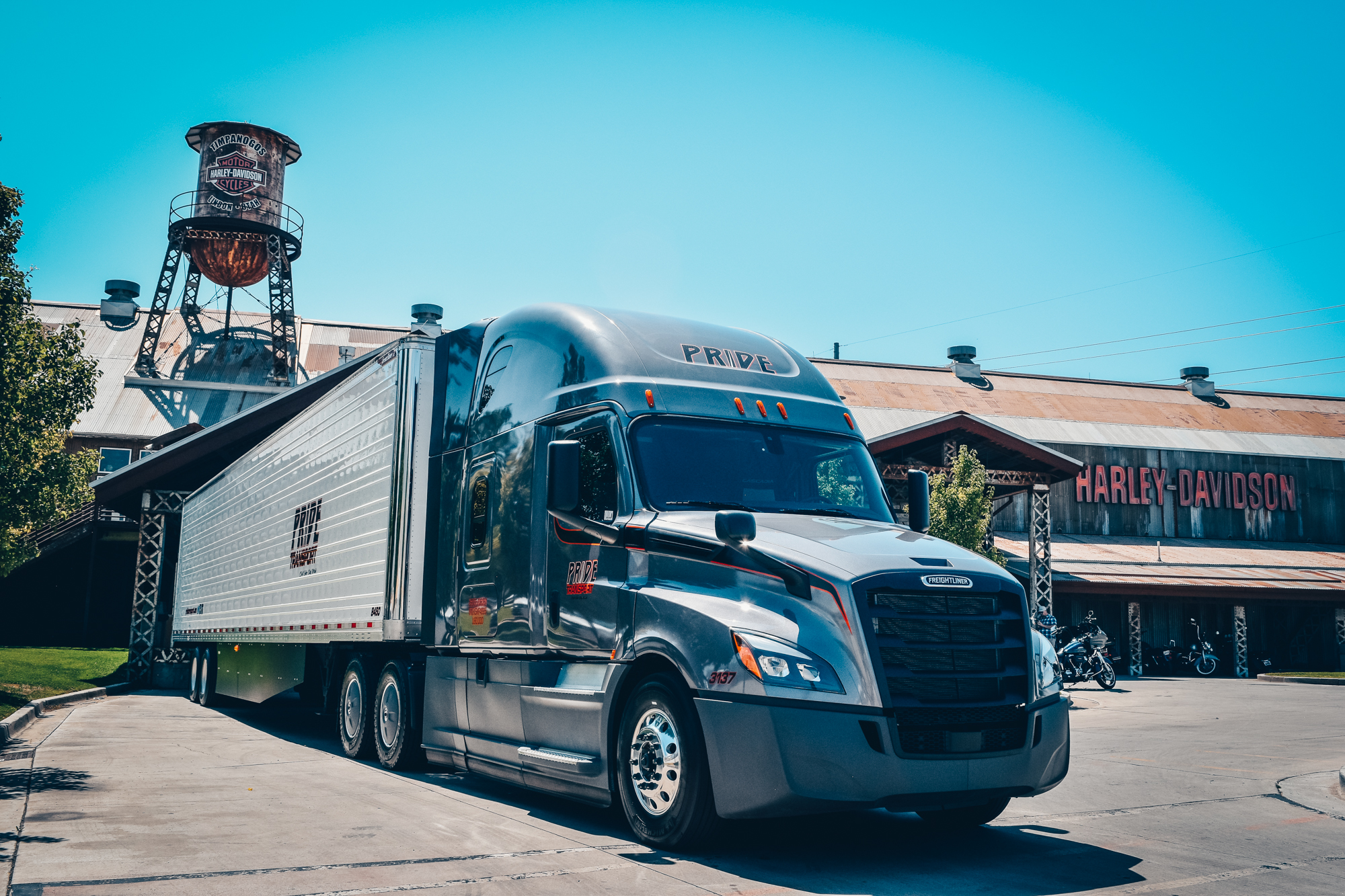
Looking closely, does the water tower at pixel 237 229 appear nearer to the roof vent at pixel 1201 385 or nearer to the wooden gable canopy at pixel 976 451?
the wooden gable canopy at pixel 976 451

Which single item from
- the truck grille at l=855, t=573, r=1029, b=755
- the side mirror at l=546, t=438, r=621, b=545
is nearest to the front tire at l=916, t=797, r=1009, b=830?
the truck grille at l=855, t=573, r=1029, b=755

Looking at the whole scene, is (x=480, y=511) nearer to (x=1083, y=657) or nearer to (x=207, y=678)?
(x=207, y=678)

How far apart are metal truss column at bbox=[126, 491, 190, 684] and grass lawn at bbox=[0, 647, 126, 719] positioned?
0.52 m

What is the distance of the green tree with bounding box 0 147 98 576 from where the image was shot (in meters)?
12.6

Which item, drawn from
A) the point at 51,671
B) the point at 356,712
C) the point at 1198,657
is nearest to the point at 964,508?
the point at 1198,657

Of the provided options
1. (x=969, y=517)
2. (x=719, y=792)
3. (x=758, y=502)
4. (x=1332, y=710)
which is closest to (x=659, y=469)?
(x=758, y=502)

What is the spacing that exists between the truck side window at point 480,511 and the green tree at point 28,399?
22.9 feet

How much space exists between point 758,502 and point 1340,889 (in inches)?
154

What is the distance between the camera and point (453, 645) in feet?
30.6

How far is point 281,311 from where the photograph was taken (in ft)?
142

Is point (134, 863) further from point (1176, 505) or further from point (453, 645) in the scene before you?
point (1176, 505)

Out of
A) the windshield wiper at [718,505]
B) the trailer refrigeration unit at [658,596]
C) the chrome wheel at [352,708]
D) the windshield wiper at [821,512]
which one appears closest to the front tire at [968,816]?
the trailer refrigeration unit at [658,596]

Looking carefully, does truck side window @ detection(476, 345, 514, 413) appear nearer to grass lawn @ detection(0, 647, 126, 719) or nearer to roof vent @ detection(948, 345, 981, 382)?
grass lawn @ detection(0, 647, 126, 719)

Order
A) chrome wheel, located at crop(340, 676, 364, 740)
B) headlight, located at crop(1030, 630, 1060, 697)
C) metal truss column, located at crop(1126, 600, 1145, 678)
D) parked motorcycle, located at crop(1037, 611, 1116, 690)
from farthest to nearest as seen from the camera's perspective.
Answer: metal truss column, located at crop(1126, 600, 1145, 678) < parked motorcycle, located at crop(1037, 611, 1116, 690) < chrome wheel, located at crop(340, 676, 364, 740) < headlight, located at crop(1030, 630, 1060, 697)
